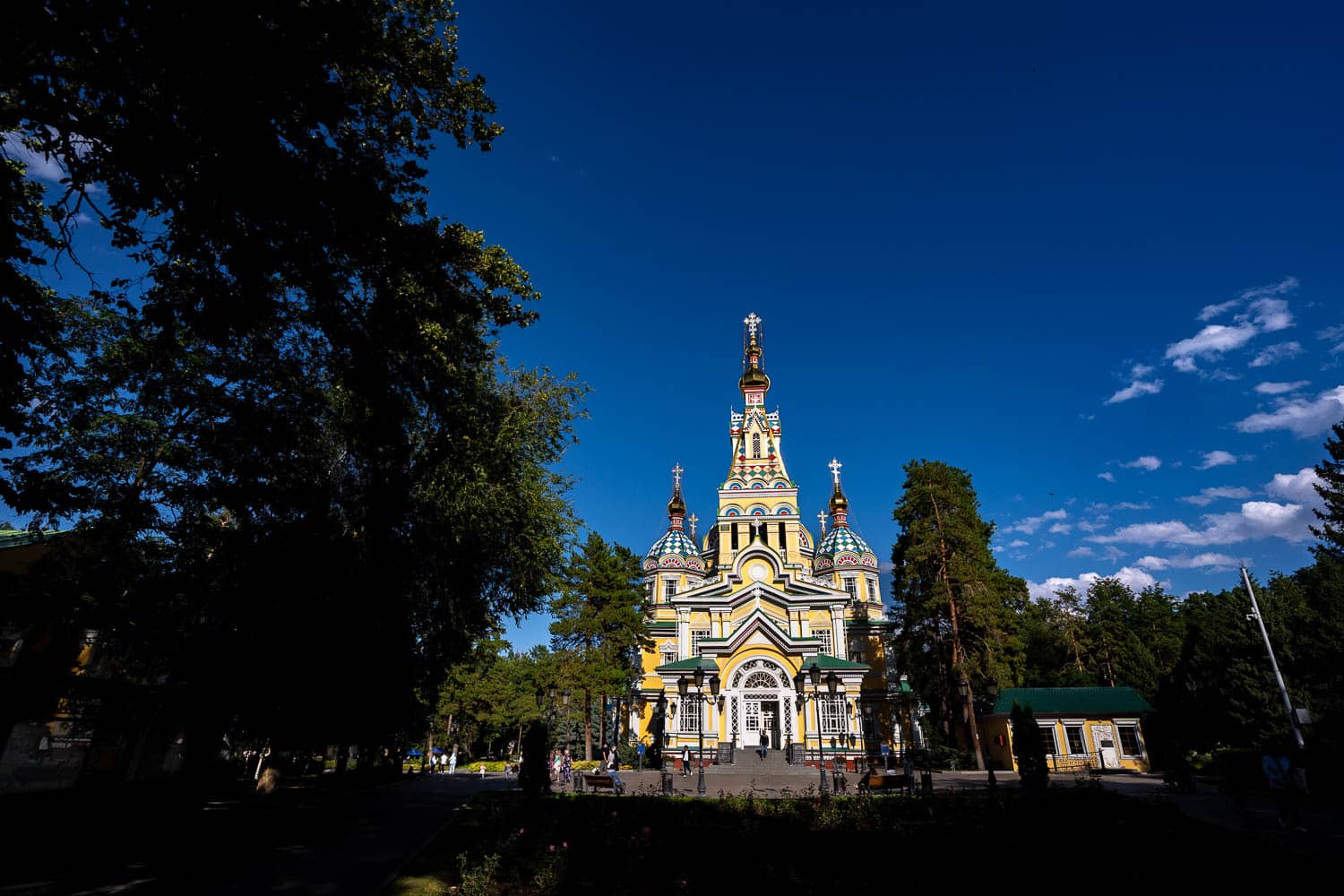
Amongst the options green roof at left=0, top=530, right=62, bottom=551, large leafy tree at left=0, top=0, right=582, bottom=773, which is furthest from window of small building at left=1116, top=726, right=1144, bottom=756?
green roof at left=0, top=530, right=62, bottom=551

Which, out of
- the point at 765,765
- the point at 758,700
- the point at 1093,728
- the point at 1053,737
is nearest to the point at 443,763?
the point at 758,700

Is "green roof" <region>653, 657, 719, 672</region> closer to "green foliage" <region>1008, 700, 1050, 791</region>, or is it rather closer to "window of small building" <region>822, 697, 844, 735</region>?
"window of small building" <region>822, 697, 844, 735</region>

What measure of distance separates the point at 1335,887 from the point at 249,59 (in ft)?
49.6

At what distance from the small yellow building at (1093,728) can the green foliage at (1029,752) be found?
663 inches

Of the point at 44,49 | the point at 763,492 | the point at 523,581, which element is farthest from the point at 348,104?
the point at 763,492

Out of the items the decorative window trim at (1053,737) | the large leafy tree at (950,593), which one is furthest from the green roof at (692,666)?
the decorative window trim at (1053,737)

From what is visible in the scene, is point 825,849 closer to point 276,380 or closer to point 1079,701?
point 276,380

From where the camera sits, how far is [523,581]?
1967 centimetres

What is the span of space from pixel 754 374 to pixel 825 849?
182 ft

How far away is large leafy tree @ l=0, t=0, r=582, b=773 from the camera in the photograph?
635cm

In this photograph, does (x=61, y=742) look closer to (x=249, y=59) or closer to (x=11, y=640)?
(x=11, y=640)

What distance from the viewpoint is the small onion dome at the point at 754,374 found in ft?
206

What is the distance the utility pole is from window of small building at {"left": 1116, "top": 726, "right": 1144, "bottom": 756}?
835cm

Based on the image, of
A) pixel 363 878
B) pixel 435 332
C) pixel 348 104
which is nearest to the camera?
pixel 348 104
